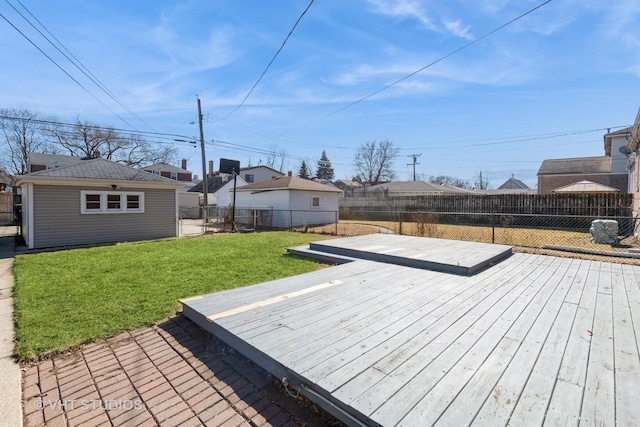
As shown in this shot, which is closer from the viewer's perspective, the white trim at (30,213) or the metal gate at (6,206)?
the white trim at (30,213)

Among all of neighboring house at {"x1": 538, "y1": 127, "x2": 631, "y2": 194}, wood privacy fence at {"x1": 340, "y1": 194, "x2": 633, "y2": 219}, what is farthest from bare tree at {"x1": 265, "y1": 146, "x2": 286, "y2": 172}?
neighboring house at {"x1": 538, "y1": 127, "x2": 631, "y2": 194}

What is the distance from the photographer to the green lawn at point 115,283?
337cm

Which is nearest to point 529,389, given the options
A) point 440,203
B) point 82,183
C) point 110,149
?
point 82,183

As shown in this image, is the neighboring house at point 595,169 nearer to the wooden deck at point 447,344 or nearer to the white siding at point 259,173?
the wooden deck at point 447,344

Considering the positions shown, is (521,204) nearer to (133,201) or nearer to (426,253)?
(426,253)

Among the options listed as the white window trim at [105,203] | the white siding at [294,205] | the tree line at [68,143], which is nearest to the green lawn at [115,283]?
the white window trim at [105,203]

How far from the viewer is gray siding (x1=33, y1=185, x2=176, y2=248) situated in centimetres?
981

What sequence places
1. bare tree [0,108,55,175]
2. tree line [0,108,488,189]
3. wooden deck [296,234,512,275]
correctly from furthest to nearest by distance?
bare tree [0,108,55,175], tree line [0,108,488,189], wooden deck [296,234,512,275]

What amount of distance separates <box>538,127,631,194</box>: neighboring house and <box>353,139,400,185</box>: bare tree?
2082cm

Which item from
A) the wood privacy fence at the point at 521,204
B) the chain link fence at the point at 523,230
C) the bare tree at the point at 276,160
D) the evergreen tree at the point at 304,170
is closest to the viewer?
the chain link fence at the point at 523,230

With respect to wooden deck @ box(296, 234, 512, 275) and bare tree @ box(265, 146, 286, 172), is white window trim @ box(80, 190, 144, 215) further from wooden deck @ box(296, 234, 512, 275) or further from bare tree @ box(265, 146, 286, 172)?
bare tree @ box(265, 146, 286, 172)

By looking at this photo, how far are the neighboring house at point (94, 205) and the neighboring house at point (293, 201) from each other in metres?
5.92

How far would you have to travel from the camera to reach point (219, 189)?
105ft

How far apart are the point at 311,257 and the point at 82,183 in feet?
29.6
